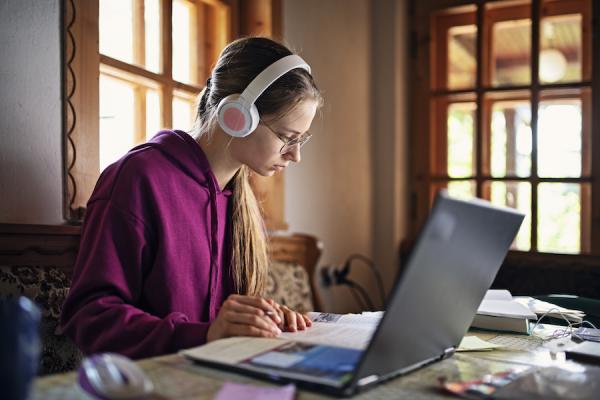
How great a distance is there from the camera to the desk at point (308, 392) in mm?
721

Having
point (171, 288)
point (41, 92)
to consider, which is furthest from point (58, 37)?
point (171, 288)

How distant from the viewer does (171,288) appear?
4.14 ft

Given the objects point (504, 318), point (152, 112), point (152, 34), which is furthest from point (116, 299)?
point (152, 34)

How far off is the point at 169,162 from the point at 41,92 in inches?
14.8

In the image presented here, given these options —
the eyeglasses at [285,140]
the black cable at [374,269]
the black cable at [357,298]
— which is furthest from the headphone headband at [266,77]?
the black cable at [357,298]

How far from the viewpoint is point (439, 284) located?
802 mm

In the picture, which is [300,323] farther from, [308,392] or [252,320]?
[308,392]

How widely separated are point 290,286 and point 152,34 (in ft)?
3.31

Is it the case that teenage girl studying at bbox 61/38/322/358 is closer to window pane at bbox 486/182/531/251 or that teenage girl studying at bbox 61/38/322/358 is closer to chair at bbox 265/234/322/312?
chair at bbox 265/234/322/312

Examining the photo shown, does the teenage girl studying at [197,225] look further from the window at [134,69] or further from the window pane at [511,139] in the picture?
the window pane at [511,139]

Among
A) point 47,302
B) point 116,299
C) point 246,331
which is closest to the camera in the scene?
point 246,331

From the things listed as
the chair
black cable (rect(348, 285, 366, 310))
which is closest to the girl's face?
the chair

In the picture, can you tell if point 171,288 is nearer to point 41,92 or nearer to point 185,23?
point 41,92

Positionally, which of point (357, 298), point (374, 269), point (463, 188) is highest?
point (463, 188)
